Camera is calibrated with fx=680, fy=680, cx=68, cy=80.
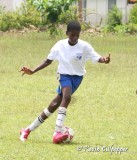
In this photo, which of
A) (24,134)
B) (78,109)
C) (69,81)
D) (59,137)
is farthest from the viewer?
(78,109)

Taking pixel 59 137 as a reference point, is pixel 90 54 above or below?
above

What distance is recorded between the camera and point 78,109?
10461mm

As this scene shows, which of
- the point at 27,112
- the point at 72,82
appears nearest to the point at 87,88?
the point at 27,112

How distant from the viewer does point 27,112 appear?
10172 mm

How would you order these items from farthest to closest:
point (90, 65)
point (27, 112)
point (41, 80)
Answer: point (90, 65) → point (41, 80) → point (27, 112)

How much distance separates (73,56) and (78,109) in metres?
2.94

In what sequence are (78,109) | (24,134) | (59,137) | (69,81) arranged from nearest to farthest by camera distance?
(59,137) → (69,81) → (24,134) → (78,109)

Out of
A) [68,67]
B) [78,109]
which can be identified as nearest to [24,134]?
[68,67]

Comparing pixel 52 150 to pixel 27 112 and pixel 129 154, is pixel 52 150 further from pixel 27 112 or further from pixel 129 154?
pixel 27 112

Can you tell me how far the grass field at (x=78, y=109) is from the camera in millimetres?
7105

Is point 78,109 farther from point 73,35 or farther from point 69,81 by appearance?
point 73,35

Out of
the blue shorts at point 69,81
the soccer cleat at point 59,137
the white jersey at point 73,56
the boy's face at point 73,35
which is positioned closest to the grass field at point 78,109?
the soccer cleat at point 59,137

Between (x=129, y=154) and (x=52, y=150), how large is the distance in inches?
31.6

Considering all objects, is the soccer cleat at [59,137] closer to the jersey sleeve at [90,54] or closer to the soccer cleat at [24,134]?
the soccer cleat at [24,134]
